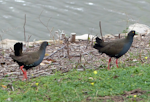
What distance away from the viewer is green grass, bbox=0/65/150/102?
4801 millimetres

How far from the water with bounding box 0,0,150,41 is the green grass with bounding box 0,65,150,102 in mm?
7571

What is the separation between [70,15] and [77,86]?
10200mm

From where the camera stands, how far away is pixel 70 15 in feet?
49.5

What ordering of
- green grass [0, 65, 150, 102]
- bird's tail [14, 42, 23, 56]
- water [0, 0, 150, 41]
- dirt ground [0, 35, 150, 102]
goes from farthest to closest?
water [0, 0, 150, 41]
dirt ground [0, 35, 150, 102]
bird's tail [14, 42, 23, 56]
green grass [0, 65, 150, 102]

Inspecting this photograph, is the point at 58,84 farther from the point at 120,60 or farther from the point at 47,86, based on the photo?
the point at 120,60

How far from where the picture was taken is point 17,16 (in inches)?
580

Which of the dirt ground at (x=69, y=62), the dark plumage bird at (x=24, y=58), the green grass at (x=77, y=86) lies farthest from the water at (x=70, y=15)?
the green grass at (x=77, y=86)

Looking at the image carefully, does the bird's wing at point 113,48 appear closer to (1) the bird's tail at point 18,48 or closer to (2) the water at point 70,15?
(1) the bird's tail at point 18,48

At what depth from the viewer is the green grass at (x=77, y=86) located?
189 inches

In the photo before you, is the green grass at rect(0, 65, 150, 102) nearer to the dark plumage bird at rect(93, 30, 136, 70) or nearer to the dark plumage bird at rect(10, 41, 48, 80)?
the dark plumage bird at rect(10, 41, 48, 80)

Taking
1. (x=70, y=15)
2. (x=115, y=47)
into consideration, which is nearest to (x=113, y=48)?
(x=115, y=47)

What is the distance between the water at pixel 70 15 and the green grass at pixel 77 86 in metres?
7.57

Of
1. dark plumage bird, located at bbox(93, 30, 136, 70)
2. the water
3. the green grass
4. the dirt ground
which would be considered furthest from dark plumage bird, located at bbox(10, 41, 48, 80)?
the water

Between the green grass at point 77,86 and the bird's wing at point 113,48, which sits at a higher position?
the bird's wing at point 113,48
